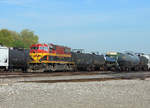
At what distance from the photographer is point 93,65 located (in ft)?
127

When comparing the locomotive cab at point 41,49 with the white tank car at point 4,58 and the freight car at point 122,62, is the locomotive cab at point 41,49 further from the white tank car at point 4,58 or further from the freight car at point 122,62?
the freight car at point 122,62

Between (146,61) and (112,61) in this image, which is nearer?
(112,61)

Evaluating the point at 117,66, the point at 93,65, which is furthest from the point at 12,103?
the point at 117,66

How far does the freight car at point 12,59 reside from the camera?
2842cm

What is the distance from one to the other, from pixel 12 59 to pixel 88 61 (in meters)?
12.1

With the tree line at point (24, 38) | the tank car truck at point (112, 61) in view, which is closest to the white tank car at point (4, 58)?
the tank car truck at point (112, 61)

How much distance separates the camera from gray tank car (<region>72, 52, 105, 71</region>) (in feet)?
112

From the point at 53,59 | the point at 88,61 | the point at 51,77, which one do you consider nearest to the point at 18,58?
the point at 53,59

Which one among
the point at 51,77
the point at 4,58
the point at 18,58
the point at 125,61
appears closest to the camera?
the point at 51,77

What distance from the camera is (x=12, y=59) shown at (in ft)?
96.8

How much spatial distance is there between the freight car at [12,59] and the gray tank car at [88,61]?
6.35 meters

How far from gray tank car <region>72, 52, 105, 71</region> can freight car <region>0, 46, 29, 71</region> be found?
635 cm

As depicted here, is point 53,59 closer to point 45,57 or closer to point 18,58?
point 45,57

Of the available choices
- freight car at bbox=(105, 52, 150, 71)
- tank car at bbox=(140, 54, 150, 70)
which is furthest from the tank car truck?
tank car at bbox=(140, 54, 150, 70)
